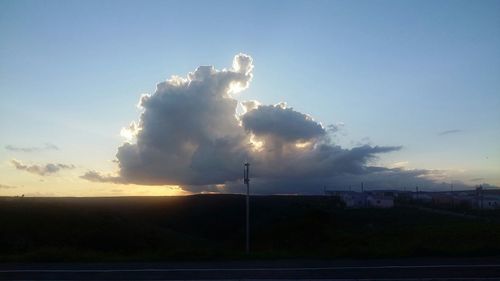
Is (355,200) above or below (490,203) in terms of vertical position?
above

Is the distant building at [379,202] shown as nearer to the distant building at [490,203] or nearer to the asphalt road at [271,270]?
the distant building at [490,203]

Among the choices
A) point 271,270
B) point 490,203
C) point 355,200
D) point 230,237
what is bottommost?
point 230,237

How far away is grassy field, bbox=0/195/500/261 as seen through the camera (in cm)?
1939

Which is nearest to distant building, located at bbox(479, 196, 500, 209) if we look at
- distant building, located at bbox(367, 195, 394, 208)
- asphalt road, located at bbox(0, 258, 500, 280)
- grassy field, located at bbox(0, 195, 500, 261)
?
distant building, located at bbox(367, 195, 394, 208)

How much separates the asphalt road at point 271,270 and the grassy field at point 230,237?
160 cm

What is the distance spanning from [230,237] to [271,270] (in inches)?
1824

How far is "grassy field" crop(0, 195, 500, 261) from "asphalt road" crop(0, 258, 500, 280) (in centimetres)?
160

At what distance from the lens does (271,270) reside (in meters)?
15.8

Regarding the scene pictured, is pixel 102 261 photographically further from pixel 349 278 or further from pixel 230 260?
pixel 349 278

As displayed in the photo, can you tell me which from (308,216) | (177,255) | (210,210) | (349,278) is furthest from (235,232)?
(349,278)

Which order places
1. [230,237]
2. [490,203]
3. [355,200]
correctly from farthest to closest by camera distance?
1. [355,200]
2. [490,203]
3. [230,237]

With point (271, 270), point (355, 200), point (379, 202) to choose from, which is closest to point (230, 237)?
point (379, 202)

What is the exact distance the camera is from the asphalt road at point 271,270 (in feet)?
47.5

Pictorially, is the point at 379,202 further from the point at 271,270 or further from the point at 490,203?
the point at 271,270
